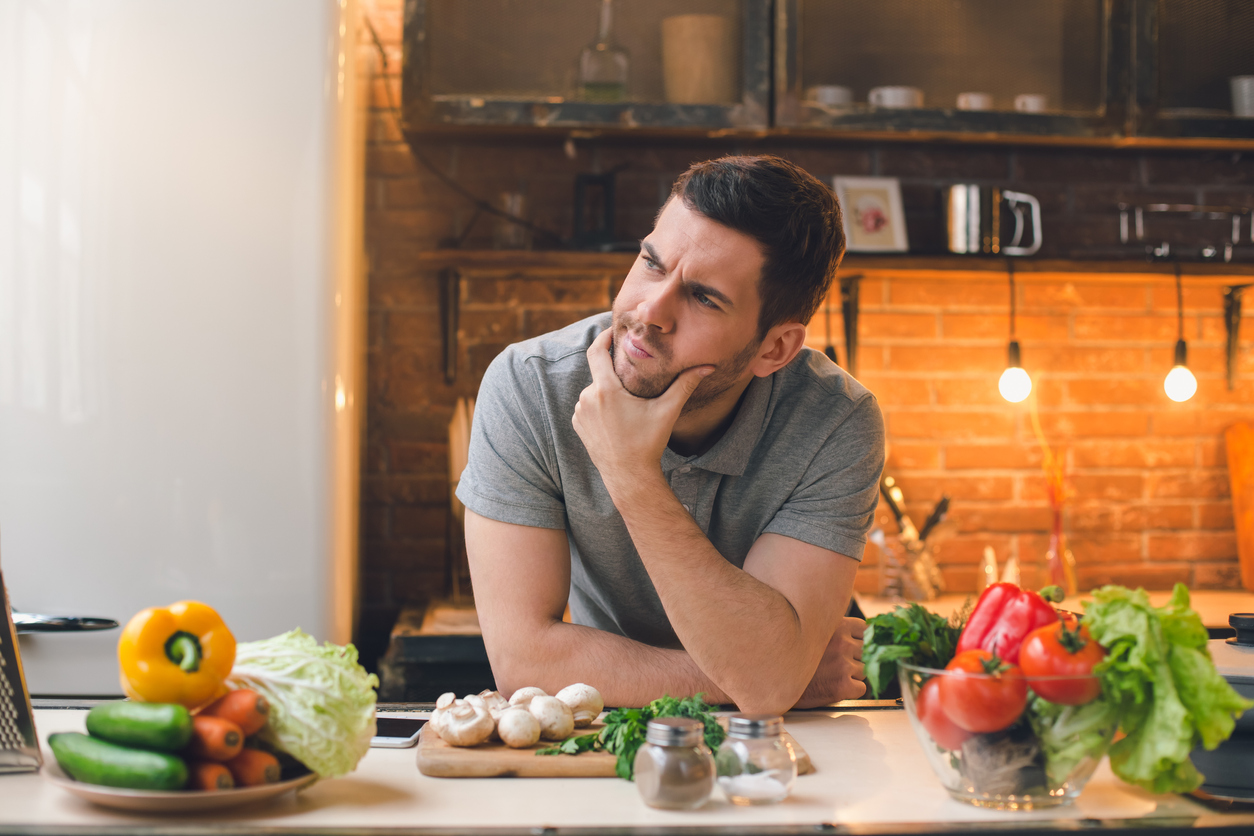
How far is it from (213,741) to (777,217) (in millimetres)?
860

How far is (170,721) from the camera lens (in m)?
0.78

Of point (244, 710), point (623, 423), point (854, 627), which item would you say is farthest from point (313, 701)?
point (854, 627)

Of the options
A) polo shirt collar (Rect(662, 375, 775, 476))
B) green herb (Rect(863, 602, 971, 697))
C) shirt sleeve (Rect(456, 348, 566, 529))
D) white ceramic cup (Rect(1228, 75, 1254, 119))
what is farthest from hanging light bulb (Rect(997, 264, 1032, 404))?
green herb (Rect(863, 602, 971, 697))

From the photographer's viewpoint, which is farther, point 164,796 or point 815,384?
point 815,384

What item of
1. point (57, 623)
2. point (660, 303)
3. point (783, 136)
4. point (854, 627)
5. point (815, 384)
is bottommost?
point (57, 623)

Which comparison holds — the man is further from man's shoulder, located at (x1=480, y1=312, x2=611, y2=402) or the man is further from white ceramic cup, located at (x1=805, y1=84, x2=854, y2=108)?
white ceramic cup, located at (x1=805, y1=84, x2=854, y2=108)

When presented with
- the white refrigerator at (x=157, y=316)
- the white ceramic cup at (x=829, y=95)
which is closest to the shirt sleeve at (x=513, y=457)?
the white refrigerator at (x=157, y=316)

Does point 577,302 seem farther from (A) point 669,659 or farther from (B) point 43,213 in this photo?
(A) point 669,659

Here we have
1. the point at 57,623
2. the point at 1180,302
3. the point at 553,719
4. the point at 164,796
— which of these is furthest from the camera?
the point at 1180,302

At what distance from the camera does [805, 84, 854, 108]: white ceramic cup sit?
221cm

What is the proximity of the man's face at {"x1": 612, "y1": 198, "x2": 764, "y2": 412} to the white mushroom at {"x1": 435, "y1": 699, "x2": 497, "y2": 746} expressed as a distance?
485mm

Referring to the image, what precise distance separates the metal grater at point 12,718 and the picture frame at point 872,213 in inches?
72.1

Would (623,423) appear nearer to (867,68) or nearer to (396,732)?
(396,732)

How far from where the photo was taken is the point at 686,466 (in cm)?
141
